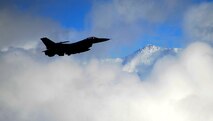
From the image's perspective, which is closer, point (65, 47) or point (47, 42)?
point (65, 47)

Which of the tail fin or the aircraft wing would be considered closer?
the aircraft wing

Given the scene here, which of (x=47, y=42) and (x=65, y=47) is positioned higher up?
(x=47, y=42)

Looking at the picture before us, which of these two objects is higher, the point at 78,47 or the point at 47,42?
the point at 47,42

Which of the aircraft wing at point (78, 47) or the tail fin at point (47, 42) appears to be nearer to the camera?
the aircraft wing at point (78, 47)

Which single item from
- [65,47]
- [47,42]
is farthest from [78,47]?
[47,42]

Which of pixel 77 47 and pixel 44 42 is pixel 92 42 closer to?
pixel 77 47

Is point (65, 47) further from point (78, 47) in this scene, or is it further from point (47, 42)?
point (47, 42)

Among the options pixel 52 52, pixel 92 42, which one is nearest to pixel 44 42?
pixel 52 52

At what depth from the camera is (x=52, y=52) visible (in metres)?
61.6

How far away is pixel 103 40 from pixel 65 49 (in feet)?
25.7

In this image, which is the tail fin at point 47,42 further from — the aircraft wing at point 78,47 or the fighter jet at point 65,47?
the aircraft wing at point 78,47

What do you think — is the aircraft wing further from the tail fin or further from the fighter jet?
the tail fin

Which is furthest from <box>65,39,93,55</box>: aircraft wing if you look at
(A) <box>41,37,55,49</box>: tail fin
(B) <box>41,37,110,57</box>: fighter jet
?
(A) <box>41,37,55,49</box>: tail fin

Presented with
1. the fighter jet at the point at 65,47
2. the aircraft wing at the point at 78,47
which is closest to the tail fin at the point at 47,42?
the fighter jet at the point at 65,47
